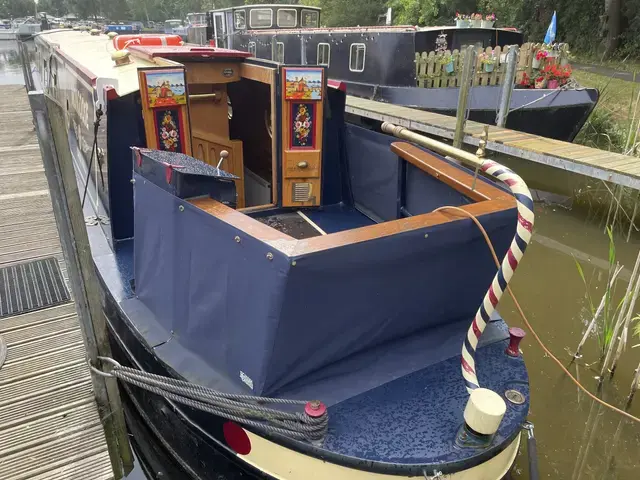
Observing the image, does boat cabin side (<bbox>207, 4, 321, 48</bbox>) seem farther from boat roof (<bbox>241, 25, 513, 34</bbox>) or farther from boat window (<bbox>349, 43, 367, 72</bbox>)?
boat window (<bbox>349, 43, 367, 72</bbox>)

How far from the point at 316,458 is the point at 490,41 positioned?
1085cm

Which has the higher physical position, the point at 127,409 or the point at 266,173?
the point at 266,173

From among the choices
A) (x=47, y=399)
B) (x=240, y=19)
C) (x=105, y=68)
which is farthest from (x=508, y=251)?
(x=240, y=19)

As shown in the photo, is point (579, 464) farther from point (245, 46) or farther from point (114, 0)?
point (114, 0)

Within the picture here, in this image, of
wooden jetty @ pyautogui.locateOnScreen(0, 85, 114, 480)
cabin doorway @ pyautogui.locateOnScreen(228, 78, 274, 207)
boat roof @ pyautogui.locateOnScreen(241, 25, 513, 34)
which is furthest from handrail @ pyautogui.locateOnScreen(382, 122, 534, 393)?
boat roof @ pyautogui.locateOnScreen(241, 25, 513, 34)

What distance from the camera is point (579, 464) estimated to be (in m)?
3.93

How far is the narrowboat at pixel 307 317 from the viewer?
7.84 feet

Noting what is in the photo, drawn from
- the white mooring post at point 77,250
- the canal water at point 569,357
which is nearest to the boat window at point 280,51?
the canal water at point 569,357

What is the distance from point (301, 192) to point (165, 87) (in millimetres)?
1609

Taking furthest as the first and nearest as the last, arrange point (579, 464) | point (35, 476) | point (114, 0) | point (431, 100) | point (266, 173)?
point (114, 0) < point (431, 100) < point (266, 173) < point (579, 464) < point (35, 476)

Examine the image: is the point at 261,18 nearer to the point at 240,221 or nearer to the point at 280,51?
the point at 280,51

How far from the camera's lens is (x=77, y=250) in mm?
3277

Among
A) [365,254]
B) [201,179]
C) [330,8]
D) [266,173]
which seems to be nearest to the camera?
[365,254]

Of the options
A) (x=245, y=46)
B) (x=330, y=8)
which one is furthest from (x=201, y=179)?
(x=330, y=8)
